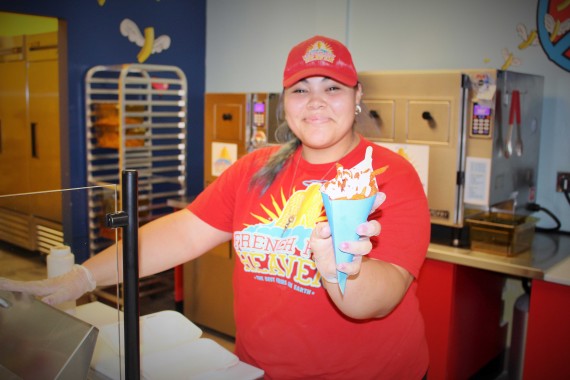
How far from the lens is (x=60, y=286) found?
4.21ft

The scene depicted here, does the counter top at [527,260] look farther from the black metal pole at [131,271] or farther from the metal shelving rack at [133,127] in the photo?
the metal shelving rack at [133,127]

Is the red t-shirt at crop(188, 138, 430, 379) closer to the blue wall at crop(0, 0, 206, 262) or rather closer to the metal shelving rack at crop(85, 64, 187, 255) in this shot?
the metal shelving rack at crop(85, 64, 187, 255)

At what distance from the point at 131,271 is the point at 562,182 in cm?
308

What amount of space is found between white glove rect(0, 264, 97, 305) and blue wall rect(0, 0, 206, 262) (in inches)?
138

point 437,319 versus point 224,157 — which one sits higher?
point 224,157

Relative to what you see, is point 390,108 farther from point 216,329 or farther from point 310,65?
point 216,329

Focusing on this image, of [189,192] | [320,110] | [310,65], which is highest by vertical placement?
[310,65]

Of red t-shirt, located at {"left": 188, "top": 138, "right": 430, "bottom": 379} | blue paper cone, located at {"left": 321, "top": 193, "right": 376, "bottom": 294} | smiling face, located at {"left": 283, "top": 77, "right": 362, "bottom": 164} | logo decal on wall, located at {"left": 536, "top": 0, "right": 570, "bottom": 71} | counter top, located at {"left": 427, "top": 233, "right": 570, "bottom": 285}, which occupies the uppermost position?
logo decal on wall, located at {"left": 536, "top": 0, "right": 570, "bottom": 71}

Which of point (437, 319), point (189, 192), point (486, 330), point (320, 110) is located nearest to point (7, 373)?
point (320, 110)

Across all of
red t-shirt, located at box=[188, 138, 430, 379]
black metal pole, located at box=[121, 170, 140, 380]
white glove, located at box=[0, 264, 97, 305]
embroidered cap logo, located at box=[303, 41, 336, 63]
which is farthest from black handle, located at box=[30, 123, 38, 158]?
black metal pole, located at box=[121, 170, 140, 380]

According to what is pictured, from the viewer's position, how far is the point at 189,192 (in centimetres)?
580

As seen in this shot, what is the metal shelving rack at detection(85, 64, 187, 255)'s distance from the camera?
4.65 metres

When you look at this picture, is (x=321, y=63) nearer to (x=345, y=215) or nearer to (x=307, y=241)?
(x=307, y=241)

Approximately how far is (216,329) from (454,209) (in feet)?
6.42
